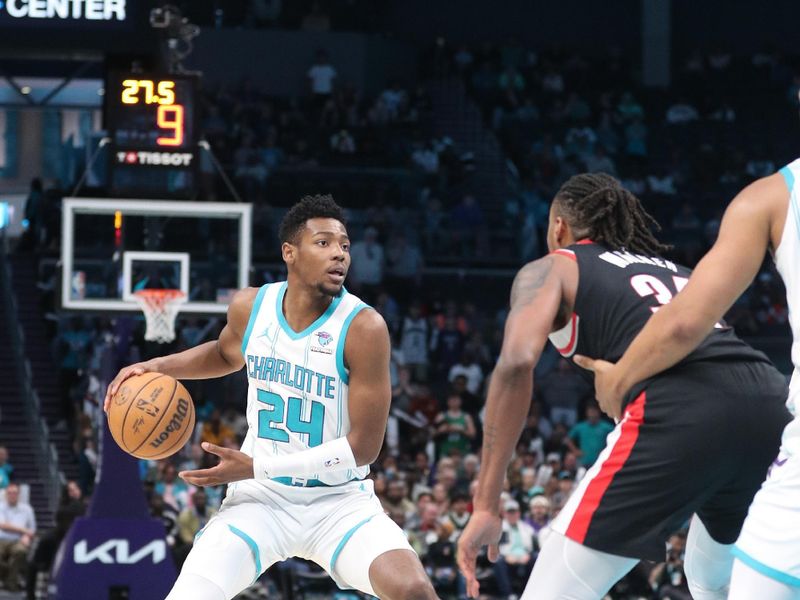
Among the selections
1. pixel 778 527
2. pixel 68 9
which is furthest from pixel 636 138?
pixel 778 527

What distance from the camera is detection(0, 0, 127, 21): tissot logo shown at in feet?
37.2

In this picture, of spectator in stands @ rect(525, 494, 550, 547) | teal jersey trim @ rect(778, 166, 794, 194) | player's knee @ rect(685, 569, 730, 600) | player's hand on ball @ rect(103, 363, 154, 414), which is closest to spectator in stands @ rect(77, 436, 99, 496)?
spectator in stands @ rect(525, 494, 550, 547)

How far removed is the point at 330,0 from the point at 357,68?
1976mm

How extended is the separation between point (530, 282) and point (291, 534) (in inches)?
72.0

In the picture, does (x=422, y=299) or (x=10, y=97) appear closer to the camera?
(x=422, y=299)

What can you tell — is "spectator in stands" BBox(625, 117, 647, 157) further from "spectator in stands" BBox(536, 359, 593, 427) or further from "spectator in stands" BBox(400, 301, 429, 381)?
"spectator in stands" BBox(400, 301, 429, 381)

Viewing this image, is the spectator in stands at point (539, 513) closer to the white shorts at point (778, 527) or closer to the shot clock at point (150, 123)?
the shot clock at point (150, 123)

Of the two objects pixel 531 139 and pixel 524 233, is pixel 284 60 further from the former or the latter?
pixel 524 233

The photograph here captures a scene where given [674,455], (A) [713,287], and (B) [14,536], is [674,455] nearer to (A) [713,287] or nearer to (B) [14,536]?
(A) [713,287]

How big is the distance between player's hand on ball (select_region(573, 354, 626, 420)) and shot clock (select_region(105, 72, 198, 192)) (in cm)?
761

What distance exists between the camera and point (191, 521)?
1293 cm

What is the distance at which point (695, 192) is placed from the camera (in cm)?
2041

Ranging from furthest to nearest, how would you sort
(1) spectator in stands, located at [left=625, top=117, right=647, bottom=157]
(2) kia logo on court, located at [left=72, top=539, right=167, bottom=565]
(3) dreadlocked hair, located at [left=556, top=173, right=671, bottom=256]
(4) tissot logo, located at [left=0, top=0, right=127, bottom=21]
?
(1) spectator in stands, located at [left=625, top=117, right=647, bottom=157], (4) tissot logo, located at [left=0, top=0, right=127, bottom=21], (2) kia logo on court, located at [left=72, top=539, right=167, bottom=565], (3) dreadlocked hair, located at [left=556, top=173, right=671, bottom=256]

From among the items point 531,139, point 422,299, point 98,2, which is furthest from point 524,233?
point 98,2
